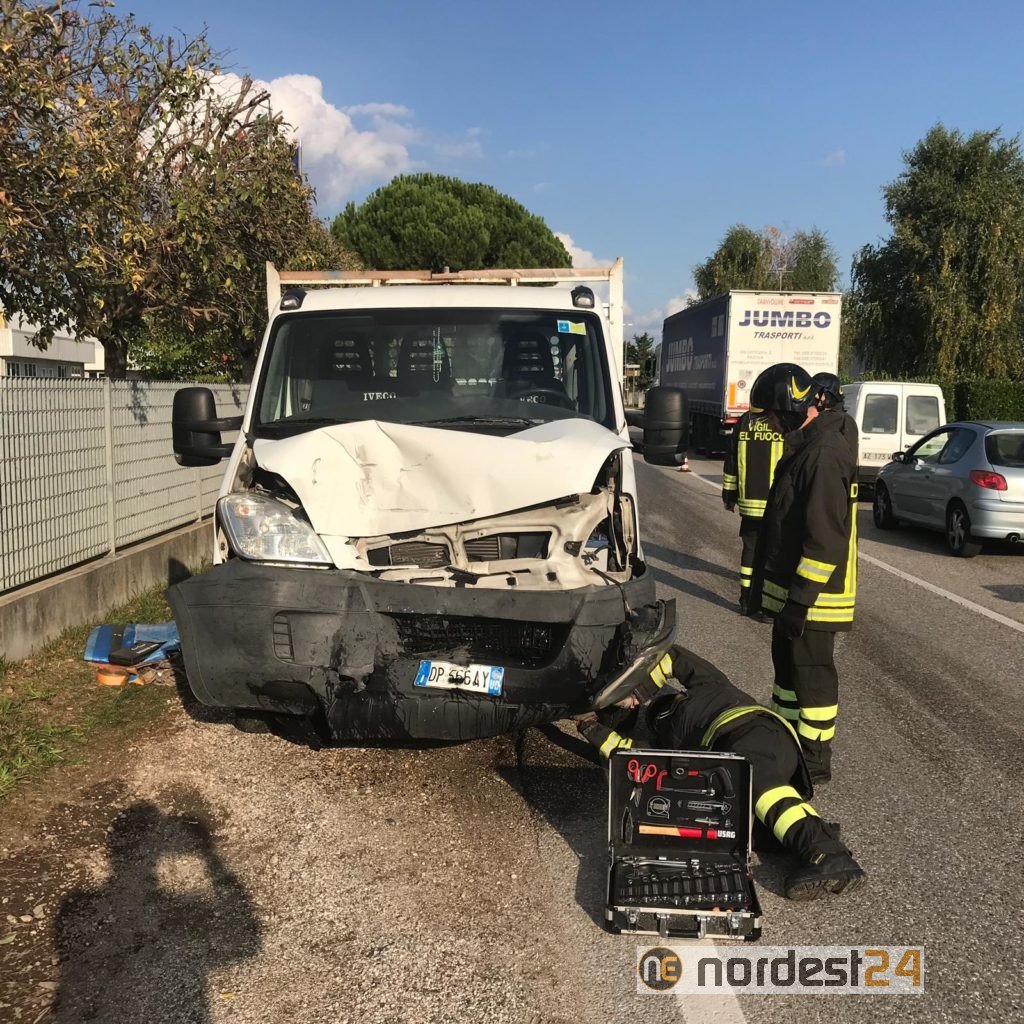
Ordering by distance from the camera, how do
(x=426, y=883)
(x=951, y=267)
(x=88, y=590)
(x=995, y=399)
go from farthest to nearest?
(x=951, y=267) → (x=995, y=399) → (x=88, y=590) → (x=426, y=883)

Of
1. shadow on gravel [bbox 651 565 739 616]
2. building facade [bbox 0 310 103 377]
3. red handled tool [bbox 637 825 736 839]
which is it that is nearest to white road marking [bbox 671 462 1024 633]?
shadow on gravel [bbox 651 565 739 616]

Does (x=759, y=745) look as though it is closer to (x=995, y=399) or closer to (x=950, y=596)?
(x=950, y=596)

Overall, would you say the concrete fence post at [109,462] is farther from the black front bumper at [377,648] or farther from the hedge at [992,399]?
the hedge at [992,399]

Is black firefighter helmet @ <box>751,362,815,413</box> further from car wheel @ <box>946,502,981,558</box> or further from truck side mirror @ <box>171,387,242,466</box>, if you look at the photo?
car wheel @ <box>946,502,981,558</box>

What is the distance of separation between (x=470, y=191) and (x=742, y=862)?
37.4 metres

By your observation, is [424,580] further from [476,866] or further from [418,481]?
[476,866]

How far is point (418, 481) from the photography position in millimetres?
4172

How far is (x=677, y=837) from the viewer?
348 cm

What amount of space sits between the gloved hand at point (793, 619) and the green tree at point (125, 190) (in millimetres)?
5498

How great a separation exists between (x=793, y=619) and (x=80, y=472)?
18.1 ft

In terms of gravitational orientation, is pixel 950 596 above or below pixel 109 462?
below

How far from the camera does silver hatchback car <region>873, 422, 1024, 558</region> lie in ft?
35.4

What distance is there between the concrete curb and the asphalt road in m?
1.35

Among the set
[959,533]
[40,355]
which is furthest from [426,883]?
[40,355]
